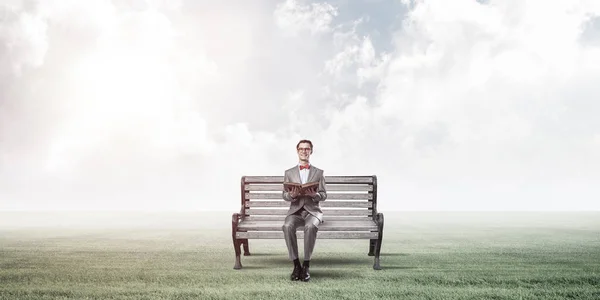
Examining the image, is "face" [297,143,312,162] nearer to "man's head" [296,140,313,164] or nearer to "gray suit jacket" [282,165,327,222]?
"man's head" [296,140,313,164]

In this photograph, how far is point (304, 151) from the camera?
800 cm

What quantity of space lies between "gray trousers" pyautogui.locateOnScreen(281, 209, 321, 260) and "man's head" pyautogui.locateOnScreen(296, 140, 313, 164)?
2.85 ft

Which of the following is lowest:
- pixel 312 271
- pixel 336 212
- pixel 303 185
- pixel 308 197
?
pixel 312 271

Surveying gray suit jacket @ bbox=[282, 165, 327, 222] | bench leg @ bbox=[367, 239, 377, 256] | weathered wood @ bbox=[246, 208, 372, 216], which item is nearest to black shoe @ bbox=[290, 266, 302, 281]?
gray suit jacket @ bbox=[282, 165, 327, 222]

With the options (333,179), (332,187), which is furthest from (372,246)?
(333,179)

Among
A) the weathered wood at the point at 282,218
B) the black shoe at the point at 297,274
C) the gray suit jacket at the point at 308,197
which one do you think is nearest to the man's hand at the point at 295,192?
the gray suit jacket at the point at 308,197

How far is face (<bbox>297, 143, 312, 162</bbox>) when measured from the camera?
798cm

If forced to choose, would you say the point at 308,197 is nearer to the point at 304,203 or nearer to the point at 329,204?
the point at 304,203

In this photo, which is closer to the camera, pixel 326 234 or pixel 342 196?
pixel 326 234

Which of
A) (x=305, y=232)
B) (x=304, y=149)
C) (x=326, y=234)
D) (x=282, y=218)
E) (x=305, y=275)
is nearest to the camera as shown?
(x=305, y=275)

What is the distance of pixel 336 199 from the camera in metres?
9.54

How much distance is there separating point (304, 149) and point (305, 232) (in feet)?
3.91

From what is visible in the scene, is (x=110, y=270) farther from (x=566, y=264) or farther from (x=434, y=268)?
(x=566, y=264)

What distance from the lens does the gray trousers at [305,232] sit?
7.72m
